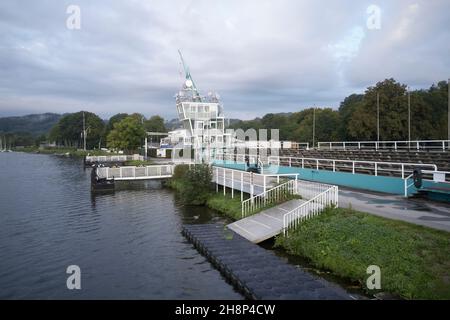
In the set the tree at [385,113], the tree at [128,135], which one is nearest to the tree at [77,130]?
the tree at [128,135]

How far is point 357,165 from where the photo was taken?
24.5m

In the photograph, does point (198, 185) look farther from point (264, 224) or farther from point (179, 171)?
point (264, 224)

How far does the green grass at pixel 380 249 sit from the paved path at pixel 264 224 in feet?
2.05

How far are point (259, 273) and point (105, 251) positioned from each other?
22.8ft

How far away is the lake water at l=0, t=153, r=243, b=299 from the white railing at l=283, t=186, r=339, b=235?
139 inches

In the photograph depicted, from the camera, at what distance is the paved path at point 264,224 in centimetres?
1523

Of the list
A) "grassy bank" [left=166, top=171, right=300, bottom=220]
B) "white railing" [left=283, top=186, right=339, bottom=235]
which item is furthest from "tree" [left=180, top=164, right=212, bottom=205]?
"white railing" [left=283, top=186, right=339, bottom=235]

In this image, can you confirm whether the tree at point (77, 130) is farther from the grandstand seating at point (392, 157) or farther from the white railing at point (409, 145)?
the grandstand seating at point (392, 157)

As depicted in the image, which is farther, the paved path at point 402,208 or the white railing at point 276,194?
the white railing at point 276,194

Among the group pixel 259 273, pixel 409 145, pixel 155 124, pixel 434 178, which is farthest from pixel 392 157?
pixel 155 124

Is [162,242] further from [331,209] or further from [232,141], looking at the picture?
[232,141]

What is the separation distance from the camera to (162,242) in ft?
55.0
